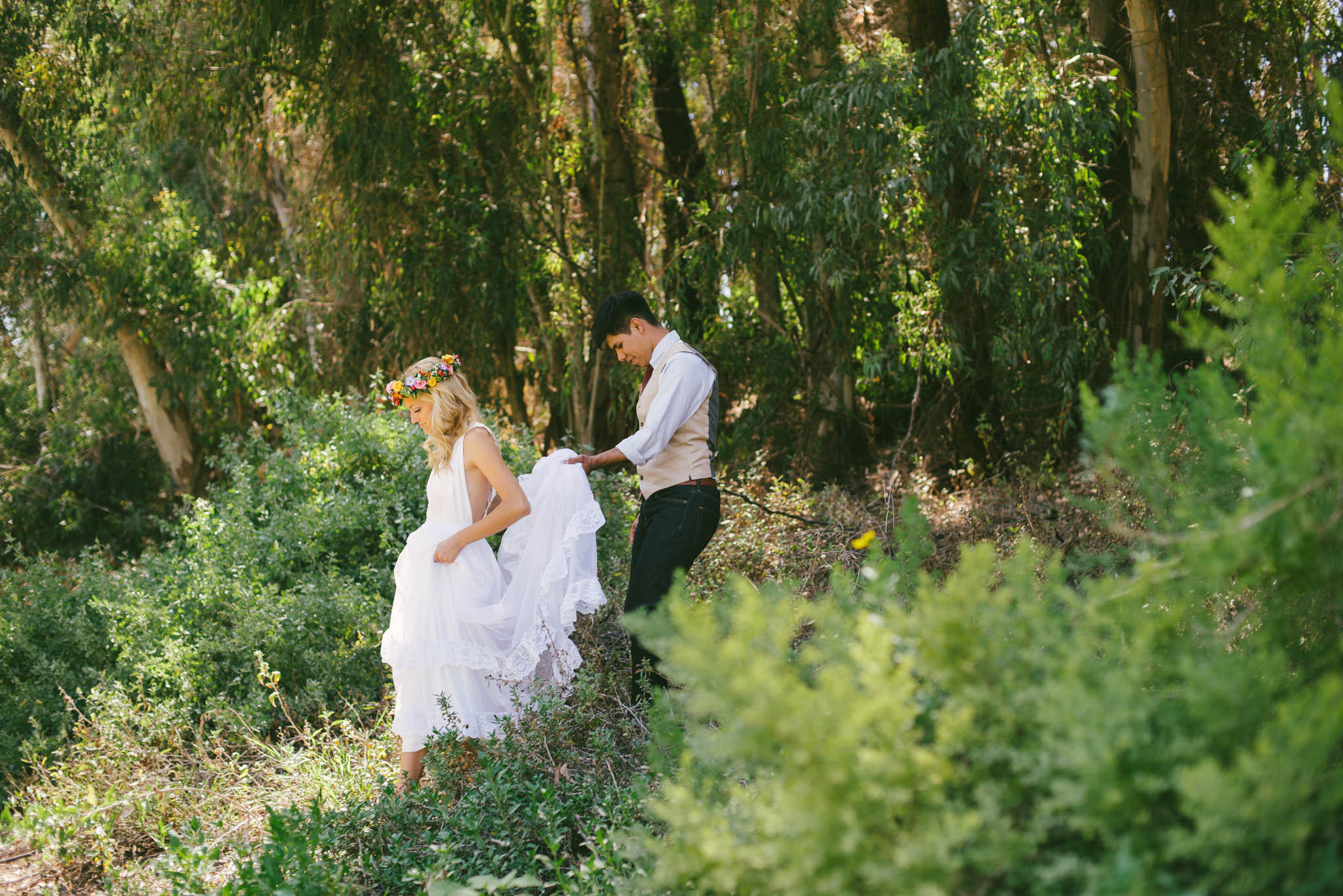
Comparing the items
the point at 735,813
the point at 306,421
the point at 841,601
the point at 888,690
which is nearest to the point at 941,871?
the point at 888,690

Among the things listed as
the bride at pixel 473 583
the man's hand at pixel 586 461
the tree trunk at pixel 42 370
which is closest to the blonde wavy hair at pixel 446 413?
the bride at pixel 473 583

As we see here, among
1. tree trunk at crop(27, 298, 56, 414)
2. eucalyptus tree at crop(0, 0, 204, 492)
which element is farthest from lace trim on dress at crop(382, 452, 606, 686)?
tree trunk at crop(27, 298, 56, 414)

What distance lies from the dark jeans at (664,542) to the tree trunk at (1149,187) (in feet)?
16.5

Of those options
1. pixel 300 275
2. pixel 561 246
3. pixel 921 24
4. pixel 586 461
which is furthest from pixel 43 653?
pixel 921 24

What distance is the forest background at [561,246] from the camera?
19.3ft

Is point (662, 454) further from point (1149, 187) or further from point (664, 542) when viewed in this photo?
point (1149, 187)

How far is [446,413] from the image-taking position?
4211 mm

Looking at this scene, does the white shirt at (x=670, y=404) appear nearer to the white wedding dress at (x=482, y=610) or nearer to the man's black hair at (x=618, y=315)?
the man's black hair at (x=618, y=315)

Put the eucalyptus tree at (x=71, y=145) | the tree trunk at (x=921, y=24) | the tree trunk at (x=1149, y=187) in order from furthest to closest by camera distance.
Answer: the eucalyptus tree at (x=71, y=145)
the tree trunk at (x=921, y=24)
the tree trunk at (x=1149, y=187)

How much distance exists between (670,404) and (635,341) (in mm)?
365

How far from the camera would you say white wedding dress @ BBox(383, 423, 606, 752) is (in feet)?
13.4

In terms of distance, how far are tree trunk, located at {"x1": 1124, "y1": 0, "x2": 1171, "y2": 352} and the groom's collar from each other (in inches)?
193

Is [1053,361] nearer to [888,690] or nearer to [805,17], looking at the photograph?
[805,17]

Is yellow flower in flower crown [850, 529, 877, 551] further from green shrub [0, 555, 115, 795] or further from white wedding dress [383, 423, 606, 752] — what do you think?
green shrub [0, 555, 115, 795]
